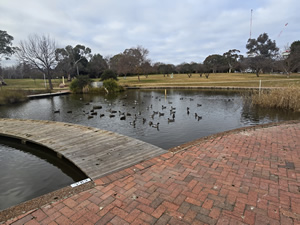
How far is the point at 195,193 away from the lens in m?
2.94

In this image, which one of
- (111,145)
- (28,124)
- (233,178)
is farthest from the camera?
(28,124)

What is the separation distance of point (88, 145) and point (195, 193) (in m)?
3.55

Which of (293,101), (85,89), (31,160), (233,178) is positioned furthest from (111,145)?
(85,89)

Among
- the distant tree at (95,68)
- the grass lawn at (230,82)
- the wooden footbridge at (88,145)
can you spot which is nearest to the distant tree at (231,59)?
the grass lawn at (230,82)

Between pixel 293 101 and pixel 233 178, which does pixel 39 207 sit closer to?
pixel 233 178

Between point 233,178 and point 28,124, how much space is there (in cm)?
851

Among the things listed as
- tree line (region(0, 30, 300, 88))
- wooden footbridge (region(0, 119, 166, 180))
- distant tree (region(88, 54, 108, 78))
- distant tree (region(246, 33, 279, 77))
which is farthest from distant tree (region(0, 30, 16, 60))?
distant tree (region(246, 33, 279, 77))

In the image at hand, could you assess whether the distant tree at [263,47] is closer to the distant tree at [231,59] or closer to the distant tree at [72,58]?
the distant tree at [231,59]

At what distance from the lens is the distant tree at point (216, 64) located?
64.2 m

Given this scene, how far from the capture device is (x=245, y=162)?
13.0 ft

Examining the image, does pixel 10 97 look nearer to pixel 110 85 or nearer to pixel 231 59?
pixel 110 85

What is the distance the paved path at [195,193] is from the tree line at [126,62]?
30.5 metres

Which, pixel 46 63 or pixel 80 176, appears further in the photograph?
pixel 46 63

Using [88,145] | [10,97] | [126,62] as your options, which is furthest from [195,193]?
[126,62]
